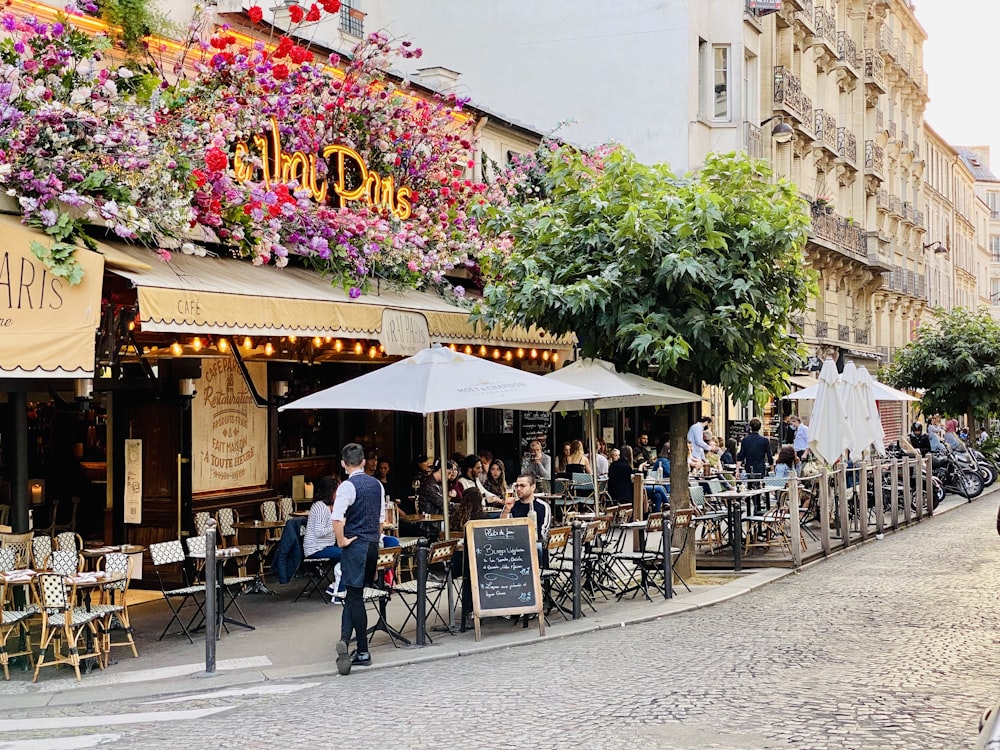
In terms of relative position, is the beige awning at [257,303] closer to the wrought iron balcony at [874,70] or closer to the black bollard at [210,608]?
the black bollard at [210,608]

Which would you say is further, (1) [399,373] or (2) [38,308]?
(1) [399,373]

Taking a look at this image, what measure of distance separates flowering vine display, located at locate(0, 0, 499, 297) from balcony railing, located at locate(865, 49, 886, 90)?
31430 millimetres

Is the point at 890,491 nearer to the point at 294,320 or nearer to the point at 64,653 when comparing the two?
the point at 294,320

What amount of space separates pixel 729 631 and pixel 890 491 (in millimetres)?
11345

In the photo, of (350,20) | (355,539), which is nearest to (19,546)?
(355,539)

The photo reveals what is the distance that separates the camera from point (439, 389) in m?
11.6

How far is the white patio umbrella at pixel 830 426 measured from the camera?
59.8 ft

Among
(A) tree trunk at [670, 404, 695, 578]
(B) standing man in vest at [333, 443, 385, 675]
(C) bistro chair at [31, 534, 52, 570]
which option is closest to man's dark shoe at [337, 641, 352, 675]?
(B) standing man in vest at [333, 443, 385, 675]

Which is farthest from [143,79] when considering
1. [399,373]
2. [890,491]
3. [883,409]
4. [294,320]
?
[883,409]

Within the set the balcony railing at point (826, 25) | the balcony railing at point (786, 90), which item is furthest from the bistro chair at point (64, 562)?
the balcony railing at point (826, 25)

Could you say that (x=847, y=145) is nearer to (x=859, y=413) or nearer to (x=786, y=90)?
(x=786, y=90)

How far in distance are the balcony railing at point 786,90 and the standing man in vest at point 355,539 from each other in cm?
2818

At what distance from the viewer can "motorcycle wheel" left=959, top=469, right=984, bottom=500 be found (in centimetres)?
2686

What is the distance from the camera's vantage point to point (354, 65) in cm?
1541
